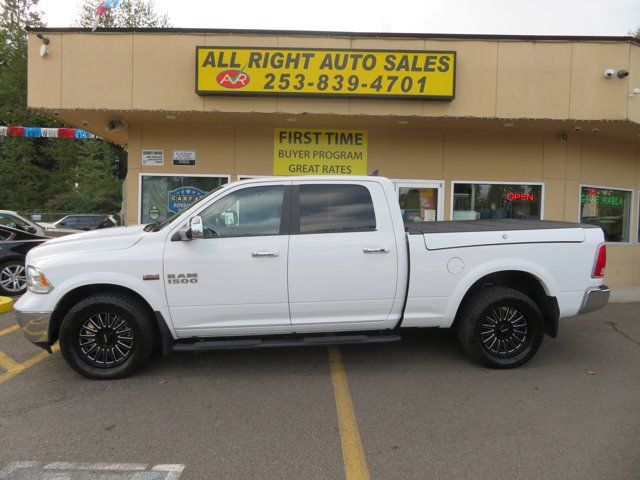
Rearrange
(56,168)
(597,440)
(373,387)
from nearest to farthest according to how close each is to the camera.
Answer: (597,440), (373,387), (56,168)

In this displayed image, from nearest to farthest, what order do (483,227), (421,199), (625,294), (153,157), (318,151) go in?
(483,227) < (625,294) < (153,157) < (318,151) < (421,199)

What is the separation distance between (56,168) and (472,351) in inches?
1901

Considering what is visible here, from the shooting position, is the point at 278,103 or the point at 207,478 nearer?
the point at 207,478

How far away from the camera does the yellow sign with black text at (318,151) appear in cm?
966

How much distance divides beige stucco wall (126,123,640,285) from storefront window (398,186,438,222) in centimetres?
25

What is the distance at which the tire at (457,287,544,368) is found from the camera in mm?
4797

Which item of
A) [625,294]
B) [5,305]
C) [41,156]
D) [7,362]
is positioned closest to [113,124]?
[5,305]

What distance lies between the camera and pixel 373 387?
440cm

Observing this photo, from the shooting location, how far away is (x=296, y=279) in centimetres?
453

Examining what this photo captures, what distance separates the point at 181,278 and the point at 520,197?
311 inches

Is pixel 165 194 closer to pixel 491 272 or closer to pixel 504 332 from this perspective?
pixel 491 272

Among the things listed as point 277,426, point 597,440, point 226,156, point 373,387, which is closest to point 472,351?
point 373,387

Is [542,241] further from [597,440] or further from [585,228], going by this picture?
[597,440]

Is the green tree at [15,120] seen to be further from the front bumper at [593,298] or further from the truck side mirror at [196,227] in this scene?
the front bumper at [593,298]
